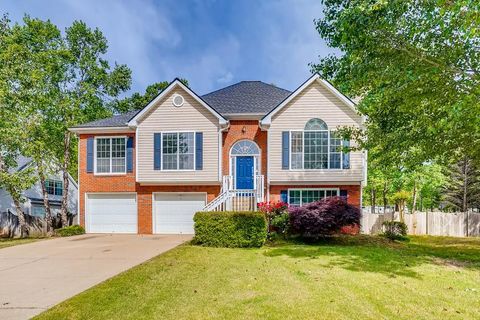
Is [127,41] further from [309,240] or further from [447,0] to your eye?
[447,0]

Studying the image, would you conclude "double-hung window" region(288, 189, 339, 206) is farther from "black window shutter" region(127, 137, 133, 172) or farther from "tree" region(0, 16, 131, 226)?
"tree" region(0, 16, 131, 226)

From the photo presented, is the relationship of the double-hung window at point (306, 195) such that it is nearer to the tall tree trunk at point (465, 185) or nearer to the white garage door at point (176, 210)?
the white garage door at point (176, 210)

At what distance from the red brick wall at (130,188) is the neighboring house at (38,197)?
21.5 feet

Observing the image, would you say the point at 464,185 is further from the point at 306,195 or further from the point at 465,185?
the point at 306,195

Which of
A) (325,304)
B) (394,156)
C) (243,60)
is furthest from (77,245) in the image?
(243,60)

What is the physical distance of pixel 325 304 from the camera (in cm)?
548

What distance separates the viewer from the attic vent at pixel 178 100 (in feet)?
53.7

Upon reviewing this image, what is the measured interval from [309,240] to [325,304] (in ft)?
28.8

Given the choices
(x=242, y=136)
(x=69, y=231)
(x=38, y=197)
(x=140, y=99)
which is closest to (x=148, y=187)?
(x=69, y=231)

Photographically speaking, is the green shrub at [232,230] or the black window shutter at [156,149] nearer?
the green shrub at [232,230]

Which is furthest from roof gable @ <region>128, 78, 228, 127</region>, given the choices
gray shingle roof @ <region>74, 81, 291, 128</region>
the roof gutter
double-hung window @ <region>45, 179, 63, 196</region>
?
double-hung window @ <region>45, 179, 63, 196</region>

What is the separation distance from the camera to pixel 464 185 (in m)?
28.8

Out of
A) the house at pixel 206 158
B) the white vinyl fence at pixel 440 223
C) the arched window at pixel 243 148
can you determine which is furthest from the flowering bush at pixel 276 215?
the white vinyl fence at pixel 440 223

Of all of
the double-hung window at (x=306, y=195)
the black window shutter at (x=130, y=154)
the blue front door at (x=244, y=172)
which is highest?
the black window shutter at (x=130, y=154)
